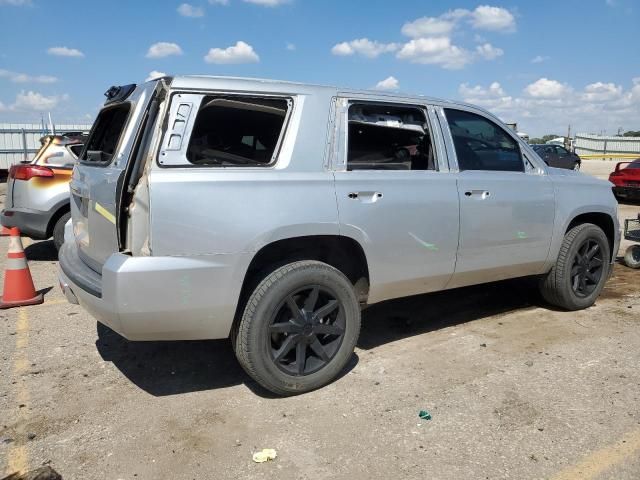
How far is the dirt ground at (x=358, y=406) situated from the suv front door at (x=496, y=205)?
0.64 m

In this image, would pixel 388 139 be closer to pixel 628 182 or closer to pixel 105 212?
pixel 105 212

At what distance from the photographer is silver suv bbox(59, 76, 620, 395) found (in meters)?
3.05

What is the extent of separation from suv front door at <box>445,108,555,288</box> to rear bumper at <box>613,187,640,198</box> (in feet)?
35.4

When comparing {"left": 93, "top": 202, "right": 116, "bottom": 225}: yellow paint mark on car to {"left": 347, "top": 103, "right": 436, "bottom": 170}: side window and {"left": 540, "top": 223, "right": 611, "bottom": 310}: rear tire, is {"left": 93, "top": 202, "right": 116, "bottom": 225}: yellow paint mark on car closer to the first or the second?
{"left": 347, "top": 103, "right": 436, "bottom": 170}: side window

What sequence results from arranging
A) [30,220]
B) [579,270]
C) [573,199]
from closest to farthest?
1. [573,199]
2. [579,270]
3. [30,220]

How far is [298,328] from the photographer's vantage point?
3.47 meters

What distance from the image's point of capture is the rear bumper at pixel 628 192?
45.1 ft

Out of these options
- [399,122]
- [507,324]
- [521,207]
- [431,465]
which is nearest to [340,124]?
[399,122]

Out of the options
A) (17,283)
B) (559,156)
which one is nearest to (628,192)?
(17,283)

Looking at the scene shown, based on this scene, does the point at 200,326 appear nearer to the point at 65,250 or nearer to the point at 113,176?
the point at 113,176

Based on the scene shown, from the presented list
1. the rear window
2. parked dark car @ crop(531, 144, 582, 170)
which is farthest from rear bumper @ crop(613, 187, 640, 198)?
parked dark car @ crop(531, 144, 582, 170)

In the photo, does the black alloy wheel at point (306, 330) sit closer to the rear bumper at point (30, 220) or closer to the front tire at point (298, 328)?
the front tire at point (298, 328)

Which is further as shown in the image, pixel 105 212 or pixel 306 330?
pixel 306 330

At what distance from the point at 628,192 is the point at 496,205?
38.0ft
